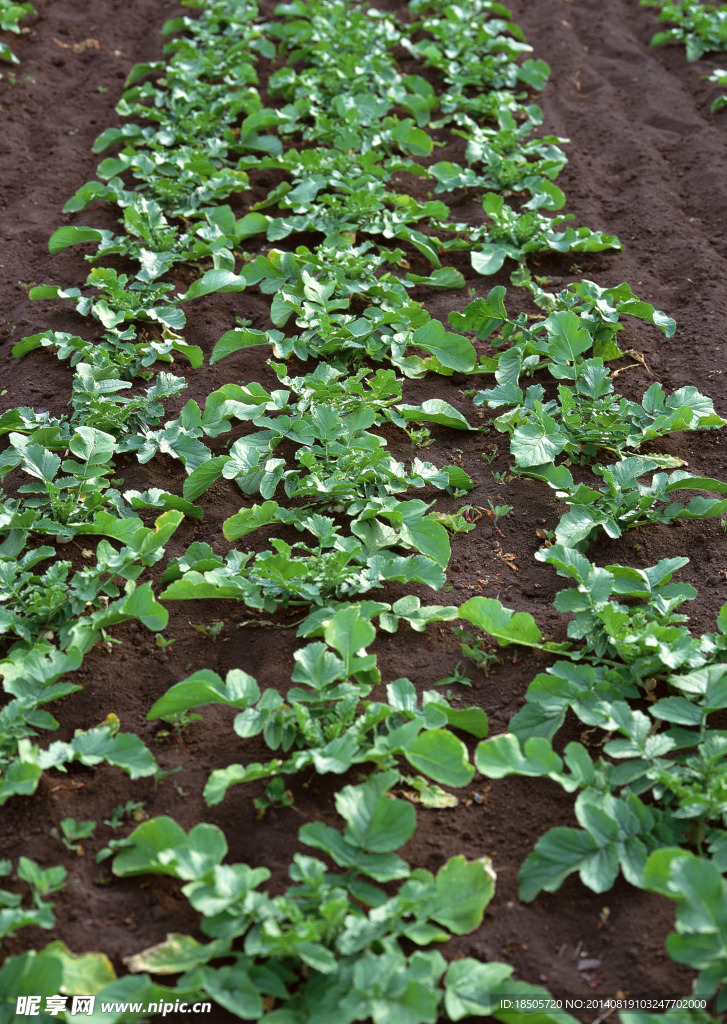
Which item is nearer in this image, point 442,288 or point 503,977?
point 503,977

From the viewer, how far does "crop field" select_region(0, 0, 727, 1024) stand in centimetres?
159

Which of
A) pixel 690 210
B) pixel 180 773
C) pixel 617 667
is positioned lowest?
pixel 180 773

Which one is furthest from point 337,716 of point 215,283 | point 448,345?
point 215,283

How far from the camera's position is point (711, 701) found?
1.86 m

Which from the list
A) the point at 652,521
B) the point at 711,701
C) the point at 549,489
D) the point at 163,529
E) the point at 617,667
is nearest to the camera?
the point at 711,701

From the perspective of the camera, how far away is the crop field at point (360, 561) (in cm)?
159

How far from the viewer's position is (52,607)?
2115 mm

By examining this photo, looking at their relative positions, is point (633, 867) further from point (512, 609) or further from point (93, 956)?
point (93, 956)

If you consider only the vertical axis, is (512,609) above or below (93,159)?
below

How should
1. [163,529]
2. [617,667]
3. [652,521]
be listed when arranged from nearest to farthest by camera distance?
[617,667]
[163,529]
[652,521]

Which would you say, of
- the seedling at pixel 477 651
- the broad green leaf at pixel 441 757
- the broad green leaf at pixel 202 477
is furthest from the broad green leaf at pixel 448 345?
the broad green leaf at pixel 441 757

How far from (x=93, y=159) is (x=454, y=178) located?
1724mm

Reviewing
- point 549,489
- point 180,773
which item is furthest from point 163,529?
point 549,489

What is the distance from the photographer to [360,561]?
7.49ft
